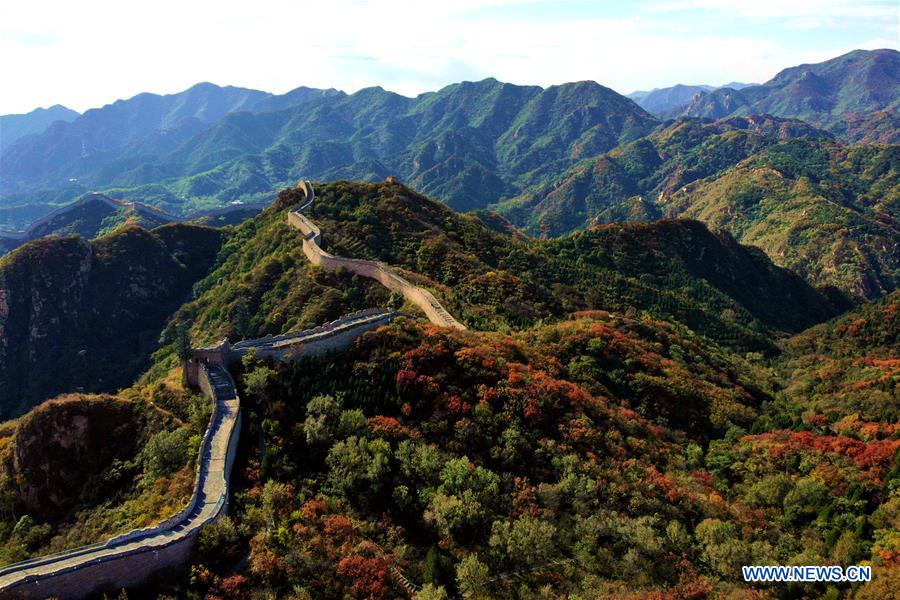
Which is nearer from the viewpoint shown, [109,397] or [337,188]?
[109,397]

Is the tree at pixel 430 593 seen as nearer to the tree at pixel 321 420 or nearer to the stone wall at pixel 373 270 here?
the tree at pixel 321 420

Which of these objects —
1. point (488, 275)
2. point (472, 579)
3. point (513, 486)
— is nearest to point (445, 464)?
point (513, 486)

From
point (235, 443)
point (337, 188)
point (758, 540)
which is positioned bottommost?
point (758, 540)

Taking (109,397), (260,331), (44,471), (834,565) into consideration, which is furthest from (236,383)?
(834,565)

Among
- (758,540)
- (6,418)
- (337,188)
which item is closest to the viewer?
(758,540)

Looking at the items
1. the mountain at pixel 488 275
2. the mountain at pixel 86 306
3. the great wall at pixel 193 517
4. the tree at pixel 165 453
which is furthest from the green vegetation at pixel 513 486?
the mountain at pixel 86 306

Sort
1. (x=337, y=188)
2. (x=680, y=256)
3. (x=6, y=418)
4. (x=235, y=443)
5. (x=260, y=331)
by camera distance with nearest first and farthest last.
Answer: (x=235, y=443), (x=260, y=331), (x=6, y=418), (x=337, y=188), (x=680, y=256)

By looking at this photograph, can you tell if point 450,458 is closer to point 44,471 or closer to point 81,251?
point 44,471
